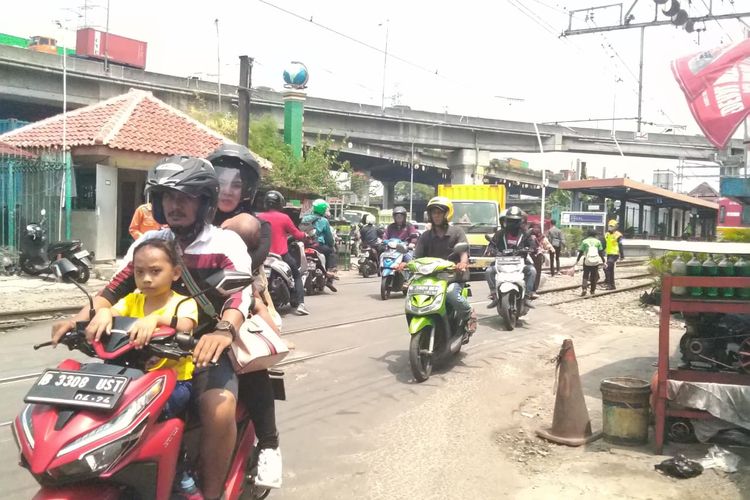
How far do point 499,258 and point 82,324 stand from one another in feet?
27.2

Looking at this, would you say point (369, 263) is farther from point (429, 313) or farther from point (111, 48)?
point (111, 48)

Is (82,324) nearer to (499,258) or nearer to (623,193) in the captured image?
(499,258)

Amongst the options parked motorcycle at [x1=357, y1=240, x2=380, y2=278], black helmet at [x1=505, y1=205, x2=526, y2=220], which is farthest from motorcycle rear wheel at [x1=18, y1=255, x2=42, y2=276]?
black helmet at [x1=505, y1=205, x2=526, y2=220]

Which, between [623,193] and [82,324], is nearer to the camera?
[82,324]

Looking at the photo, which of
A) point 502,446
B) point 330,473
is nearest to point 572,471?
point 502,446

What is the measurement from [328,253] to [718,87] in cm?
799

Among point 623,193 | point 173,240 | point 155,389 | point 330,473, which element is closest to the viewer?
point 155,389

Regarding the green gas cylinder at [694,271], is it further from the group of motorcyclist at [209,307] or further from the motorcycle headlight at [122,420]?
the motorcycle headlight at [122,420]

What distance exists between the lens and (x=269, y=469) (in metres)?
3.46

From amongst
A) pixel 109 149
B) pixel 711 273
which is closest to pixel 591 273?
pixel 711 273

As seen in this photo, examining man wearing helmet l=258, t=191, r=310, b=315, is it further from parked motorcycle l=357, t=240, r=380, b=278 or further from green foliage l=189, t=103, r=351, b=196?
green foliage l=189, t=103, r=351, b=196

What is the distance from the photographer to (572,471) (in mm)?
4590

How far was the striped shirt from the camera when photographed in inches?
123

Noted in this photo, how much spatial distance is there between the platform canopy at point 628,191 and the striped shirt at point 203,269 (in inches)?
1155
